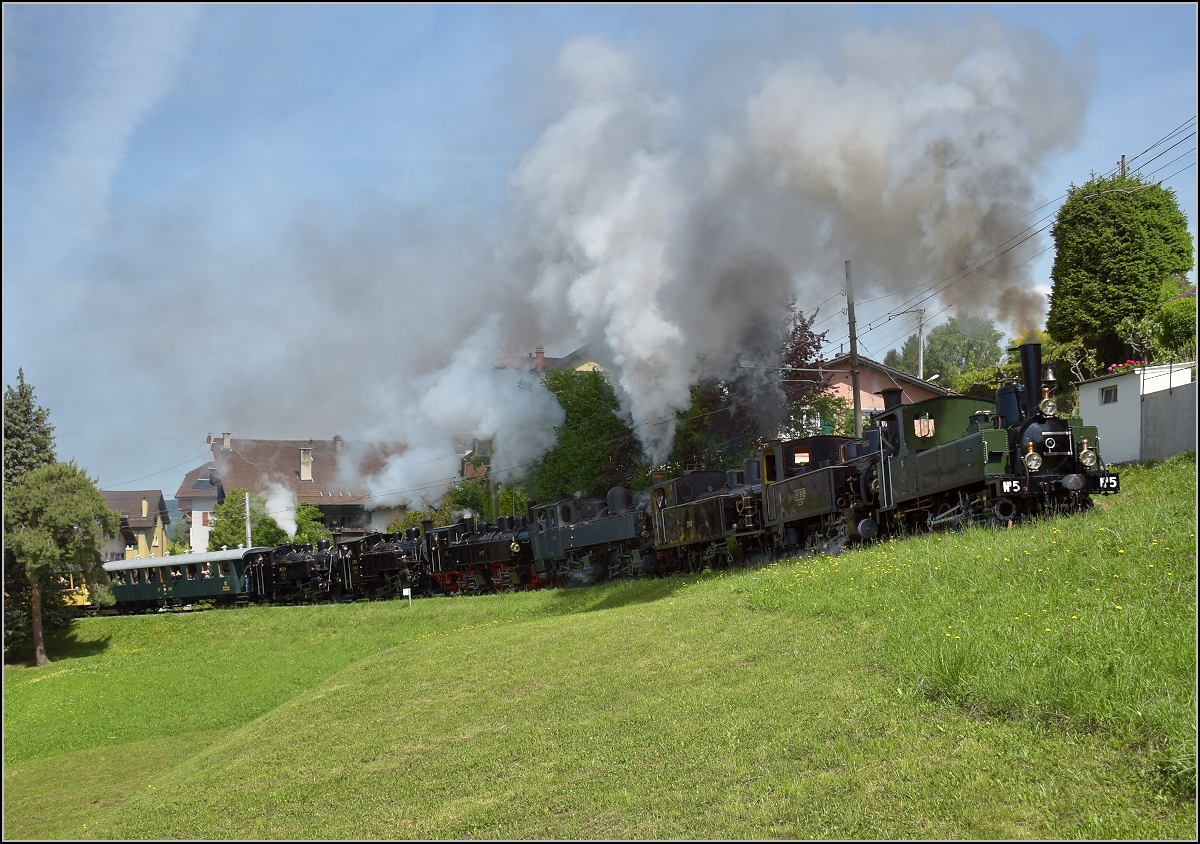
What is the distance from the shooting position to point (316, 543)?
46.4 meters

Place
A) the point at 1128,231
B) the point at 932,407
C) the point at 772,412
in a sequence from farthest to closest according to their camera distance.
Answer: the point at 772,412, the point at 1128,231, the point at 932,407

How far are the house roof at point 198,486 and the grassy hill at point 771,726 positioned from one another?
219 feet

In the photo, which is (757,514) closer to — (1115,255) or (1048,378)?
(1048,378)

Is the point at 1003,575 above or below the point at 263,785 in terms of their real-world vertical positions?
above

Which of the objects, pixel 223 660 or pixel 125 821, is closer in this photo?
pixel 125 821

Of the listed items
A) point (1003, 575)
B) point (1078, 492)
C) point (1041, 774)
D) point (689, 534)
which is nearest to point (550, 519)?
point (689, 534)

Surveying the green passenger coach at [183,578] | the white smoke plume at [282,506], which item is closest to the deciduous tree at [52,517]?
the green passenger coach at [183,578]

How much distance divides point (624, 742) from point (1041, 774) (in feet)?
12.8

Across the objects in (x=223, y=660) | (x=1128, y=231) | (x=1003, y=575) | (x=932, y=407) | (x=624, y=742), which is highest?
(x=1128, y=231)

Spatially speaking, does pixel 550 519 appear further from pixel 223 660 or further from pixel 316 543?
pixel 316 543

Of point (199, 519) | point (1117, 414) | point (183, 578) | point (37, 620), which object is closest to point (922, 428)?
point (1117, 414)

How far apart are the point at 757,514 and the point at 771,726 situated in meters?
17.1

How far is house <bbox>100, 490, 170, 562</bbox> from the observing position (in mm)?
70312

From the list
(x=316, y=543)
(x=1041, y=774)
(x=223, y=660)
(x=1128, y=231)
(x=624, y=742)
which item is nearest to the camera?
(x=1041, y=774)
